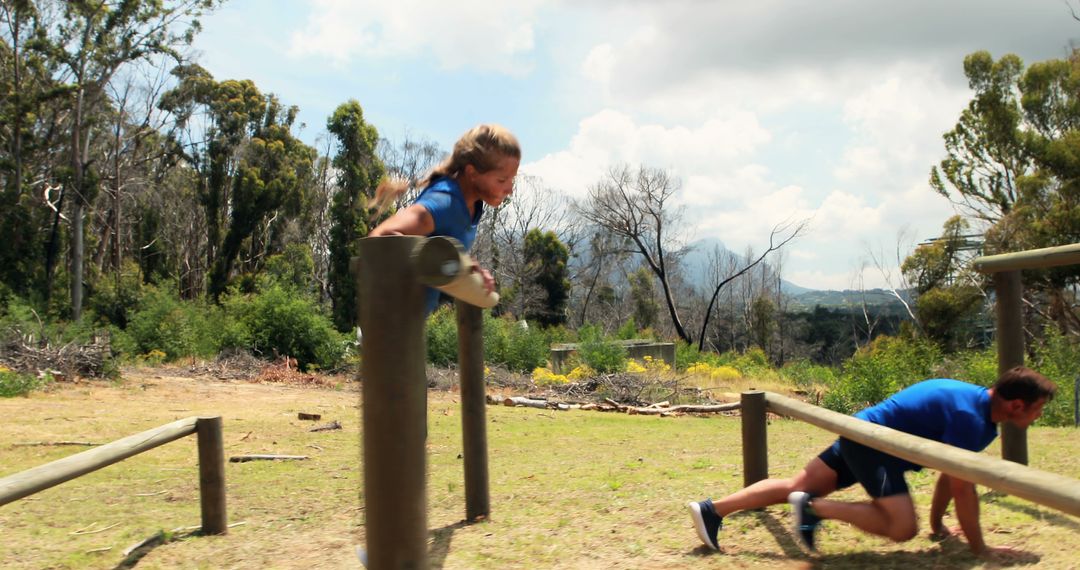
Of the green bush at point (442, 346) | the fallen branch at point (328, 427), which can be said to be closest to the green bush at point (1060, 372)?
the fallen branch at point (328, 427)

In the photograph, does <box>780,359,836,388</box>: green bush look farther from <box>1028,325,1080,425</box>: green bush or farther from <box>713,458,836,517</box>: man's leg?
<box>713,458,836,517</box>: man's leg

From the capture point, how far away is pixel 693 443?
8.12 metres

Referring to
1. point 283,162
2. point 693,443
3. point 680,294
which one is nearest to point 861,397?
point 693,443

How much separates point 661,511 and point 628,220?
35318 mm

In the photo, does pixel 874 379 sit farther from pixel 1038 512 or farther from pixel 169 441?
pixel 169 441

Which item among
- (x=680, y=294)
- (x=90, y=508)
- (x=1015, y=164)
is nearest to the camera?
(x=90, y=508)

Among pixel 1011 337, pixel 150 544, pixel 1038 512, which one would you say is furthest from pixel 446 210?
pixel 1011 337

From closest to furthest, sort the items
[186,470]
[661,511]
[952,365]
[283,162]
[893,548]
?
[893,548], [661,511], [186,470], [952,365], [283,162]

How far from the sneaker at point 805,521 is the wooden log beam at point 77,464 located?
2.77 metres

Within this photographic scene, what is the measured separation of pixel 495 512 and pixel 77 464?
1.90 meters

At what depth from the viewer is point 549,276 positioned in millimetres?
40562

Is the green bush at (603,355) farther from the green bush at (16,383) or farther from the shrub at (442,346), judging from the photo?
the green bush at (16,383)

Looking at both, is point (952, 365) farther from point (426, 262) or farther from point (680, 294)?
point (680, 294)

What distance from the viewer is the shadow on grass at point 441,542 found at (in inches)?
124
